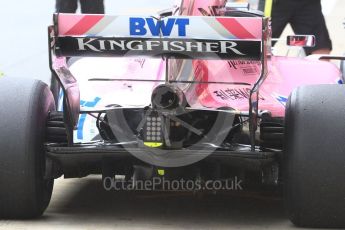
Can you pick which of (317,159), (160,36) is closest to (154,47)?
(160,36)

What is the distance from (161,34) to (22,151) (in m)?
1.05

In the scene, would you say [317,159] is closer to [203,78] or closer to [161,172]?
[161,172]

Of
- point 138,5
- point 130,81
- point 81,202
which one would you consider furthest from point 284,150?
point 138,5

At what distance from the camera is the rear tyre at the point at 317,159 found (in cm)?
482

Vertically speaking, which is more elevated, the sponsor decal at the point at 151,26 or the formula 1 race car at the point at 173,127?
the sponsor decal at the point at 151,26

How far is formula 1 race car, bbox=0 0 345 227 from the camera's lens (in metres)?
4.86

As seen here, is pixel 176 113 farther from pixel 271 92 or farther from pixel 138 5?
pixel 138 5

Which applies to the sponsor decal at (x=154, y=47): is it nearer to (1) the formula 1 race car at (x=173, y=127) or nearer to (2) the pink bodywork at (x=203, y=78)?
(1) the formula 1 race car at (x=173, y=127)

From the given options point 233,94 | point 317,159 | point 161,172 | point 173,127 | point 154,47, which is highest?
point 154,47

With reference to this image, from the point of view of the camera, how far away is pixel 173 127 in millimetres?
5039

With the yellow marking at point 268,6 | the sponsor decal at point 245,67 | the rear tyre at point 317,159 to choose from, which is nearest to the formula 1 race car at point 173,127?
the rear tyre at point 317,159

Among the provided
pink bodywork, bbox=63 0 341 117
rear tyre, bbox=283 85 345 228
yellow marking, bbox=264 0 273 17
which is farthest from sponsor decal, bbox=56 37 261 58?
yellow marking, bbox=264 0 273 17

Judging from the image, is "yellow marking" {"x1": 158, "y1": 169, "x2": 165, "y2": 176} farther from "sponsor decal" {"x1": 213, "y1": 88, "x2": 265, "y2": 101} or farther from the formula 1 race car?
"sponsor decal" {"x1": 213, "y1": 88, "x2": 265, "y2": 101}

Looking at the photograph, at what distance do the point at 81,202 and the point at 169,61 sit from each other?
1.26 m
